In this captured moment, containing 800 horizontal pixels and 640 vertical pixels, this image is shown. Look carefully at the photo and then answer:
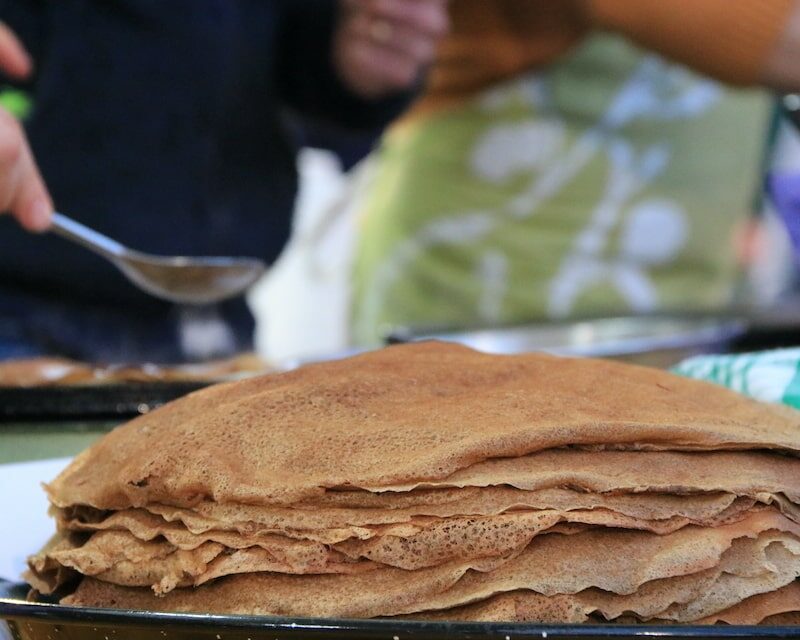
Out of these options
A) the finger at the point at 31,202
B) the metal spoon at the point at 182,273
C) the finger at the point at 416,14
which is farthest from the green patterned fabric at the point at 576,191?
the finger at the point at 31,202

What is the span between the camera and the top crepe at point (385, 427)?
0.34m

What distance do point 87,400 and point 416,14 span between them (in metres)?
0.59

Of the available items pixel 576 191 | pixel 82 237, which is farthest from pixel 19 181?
pixel 576 191

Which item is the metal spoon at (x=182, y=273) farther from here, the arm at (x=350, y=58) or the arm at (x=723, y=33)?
the arm at (x=723, y=33)

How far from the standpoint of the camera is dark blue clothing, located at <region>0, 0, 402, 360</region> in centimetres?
110

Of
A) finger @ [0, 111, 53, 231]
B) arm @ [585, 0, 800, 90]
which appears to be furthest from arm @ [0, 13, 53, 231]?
arm @ [585, 0, 800, 90]

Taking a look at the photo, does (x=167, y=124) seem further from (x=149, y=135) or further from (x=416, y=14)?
(x=416, y=14)

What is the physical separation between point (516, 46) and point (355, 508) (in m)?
1.16

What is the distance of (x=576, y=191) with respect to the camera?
4.93ft

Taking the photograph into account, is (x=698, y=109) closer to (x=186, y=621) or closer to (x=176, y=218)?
(x=176, y=218)

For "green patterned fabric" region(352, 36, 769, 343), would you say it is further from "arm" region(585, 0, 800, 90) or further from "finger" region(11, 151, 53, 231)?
"finger" region(11, 151, 53, 231)

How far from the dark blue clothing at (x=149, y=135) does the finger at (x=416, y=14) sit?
0.17m

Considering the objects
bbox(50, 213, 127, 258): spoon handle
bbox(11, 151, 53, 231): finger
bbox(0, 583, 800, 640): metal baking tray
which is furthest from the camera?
bbox(50, 213, 127, 258): spoon handle

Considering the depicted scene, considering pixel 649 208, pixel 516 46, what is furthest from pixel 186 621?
pixel 649 208
